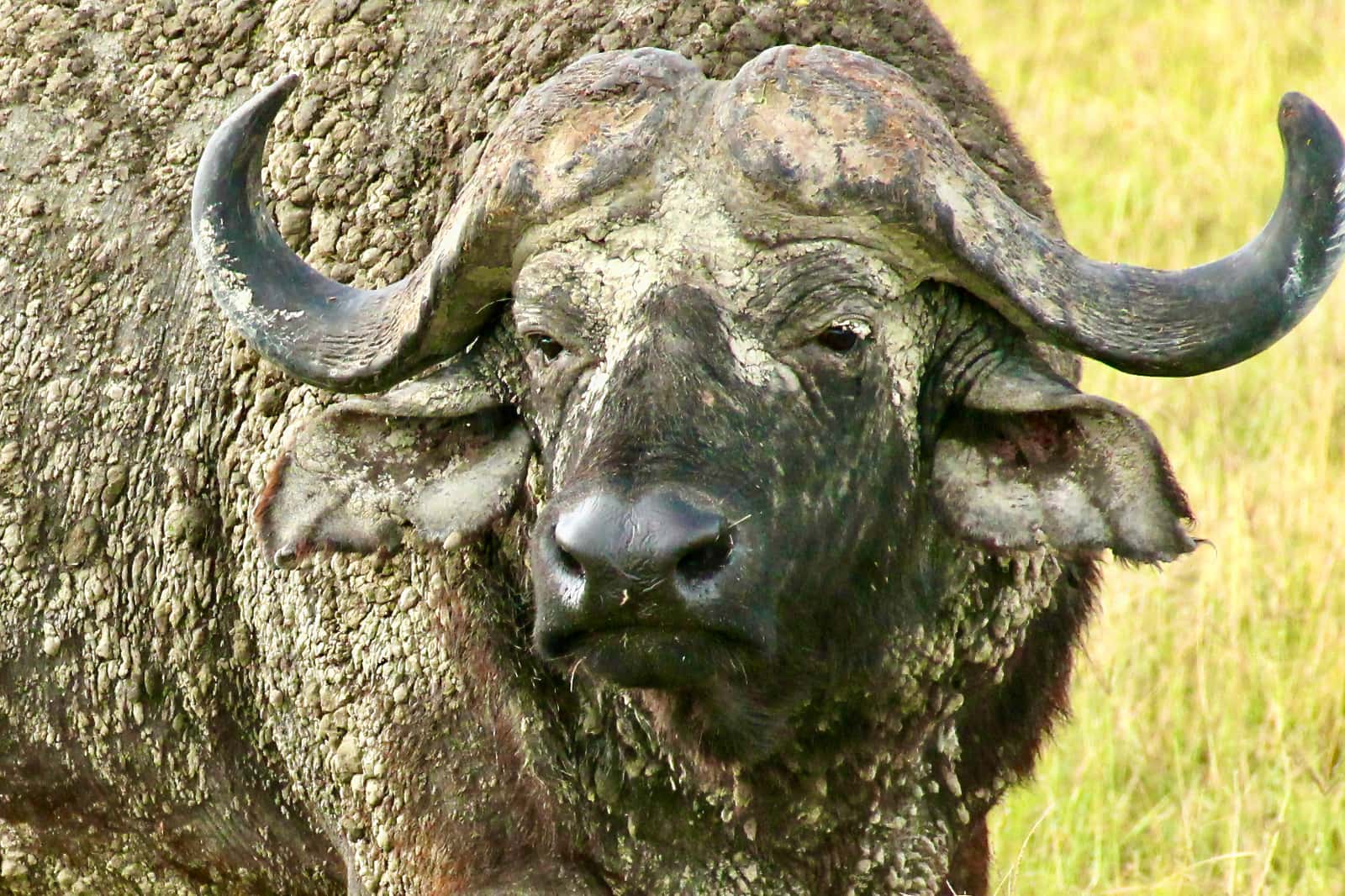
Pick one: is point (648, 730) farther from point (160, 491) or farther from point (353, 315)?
point (160, 491)

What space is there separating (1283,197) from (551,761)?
84.2 inches

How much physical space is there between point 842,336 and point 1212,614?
3.91m

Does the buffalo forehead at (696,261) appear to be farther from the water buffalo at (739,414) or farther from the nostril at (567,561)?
the nostril at (567,561)

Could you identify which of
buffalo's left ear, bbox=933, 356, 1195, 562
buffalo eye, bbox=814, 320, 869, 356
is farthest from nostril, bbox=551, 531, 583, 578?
buffalo's left ear, bbox=933, 356, 1195, 562

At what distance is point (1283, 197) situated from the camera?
4082mm

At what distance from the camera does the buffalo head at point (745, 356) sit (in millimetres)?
4098

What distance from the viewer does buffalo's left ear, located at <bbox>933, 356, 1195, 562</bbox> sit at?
4.35m

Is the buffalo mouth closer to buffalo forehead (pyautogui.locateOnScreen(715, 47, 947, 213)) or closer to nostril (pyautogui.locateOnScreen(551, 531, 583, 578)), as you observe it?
nostril (pyautogui.locateOnScreen(551, 531, 583, 578))

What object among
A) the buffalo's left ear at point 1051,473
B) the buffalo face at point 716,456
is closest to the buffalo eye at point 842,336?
the buffalo face at point 716,456

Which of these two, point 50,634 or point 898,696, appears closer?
point 898,696

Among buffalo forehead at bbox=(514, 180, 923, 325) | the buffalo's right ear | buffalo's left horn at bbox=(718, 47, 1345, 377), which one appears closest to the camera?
buffalo's left horn at bbox=(718, 47, 1345, 377)

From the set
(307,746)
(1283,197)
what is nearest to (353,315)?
(307,746)

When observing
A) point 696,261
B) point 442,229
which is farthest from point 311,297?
point 696,261

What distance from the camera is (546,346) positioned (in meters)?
4.48
